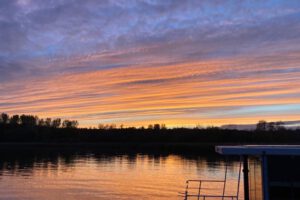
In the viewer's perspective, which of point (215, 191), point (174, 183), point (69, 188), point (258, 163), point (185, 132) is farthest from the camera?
point (185, 132)

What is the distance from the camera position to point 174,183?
58406 mm

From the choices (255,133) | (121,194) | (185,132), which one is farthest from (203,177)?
(185,132)

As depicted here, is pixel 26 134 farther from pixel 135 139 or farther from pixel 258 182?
pixel 258 182

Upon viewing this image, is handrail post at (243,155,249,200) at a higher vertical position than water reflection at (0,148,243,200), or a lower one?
higher

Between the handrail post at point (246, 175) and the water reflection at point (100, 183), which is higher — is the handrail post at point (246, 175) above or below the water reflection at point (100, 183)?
above

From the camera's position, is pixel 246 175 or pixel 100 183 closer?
pixel 246 175

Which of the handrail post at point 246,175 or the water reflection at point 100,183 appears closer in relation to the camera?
the handrail post at point 246,175

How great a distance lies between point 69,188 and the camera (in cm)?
5359

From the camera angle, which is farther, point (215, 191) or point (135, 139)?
point (135, 139)

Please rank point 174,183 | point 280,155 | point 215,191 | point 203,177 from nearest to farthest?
point 280,155 < point 215,191 < point 174,183 < point 203,177

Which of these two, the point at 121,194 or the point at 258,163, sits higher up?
the point at 258,163

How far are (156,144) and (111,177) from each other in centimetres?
13135

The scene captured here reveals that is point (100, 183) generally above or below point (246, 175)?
below

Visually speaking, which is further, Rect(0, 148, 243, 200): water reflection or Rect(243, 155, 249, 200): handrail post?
Rect(0, 148, 243, 200): water reflection
